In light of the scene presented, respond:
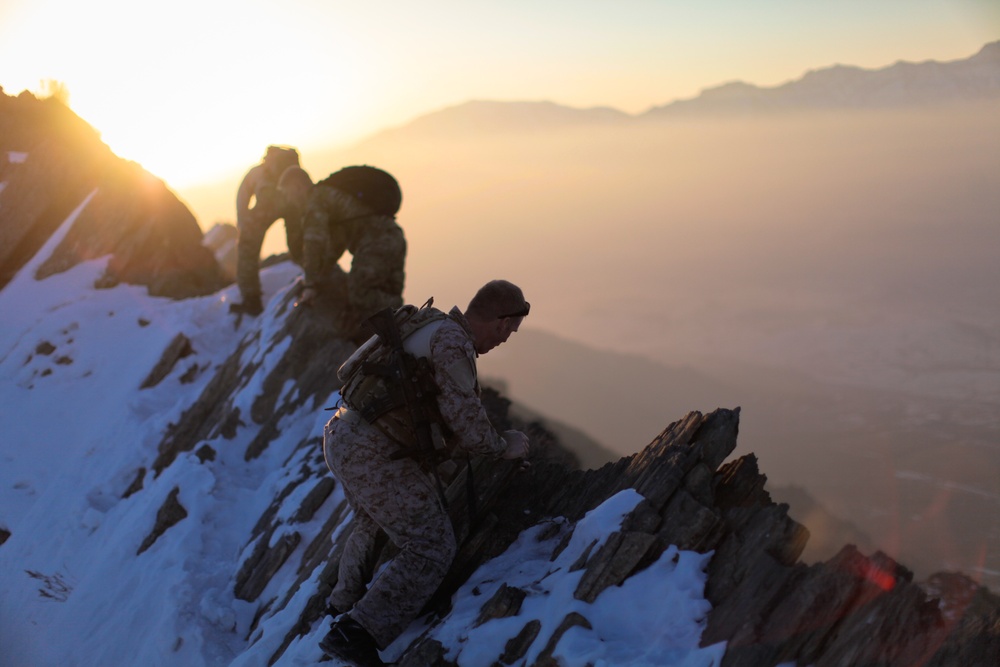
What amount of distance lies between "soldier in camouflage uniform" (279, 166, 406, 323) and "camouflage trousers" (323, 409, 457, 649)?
22.7 ft

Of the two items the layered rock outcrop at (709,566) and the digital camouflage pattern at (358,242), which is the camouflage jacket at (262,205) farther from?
the layered rock outcrop at (709,566)

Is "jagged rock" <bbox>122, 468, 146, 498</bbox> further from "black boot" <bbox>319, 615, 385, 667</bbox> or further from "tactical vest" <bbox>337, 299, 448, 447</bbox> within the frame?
"tactical vest" <bbox>337, 299, 448, 447</bbox>

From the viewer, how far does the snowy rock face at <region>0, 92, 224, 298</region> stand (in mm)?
20484

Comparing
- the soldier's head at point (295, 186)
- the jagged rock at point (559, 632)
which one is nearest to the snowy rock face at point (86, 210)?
the soldier's head at point (295, 186)

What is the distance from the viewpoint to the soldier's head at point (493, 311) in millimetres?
6562

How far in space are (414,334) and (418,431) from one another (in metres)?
0.83

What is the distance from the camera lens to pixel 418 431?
6574mm

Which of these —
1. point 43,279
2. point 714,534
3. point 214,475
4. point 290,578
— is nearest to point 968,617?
point 714,534

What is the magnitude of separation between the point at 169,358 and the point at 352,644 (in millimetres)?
11861

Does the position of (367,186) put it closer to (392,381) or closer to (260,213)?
(260,213)

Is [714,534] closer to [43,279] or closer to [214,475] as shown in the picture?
[214,475]

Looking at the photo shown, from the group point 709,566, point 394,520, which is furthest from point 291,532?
point 709,566

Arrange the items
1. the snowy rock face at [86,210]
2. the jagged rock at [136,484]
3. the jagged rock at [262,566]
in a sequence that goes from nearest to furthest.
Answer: the jagged rock at [262,566]
the jagged rock at [136,484]
the snowy rock face at [86,210]

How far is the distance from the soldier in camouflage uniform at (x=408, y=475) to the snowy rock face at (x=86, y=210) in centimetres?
1455
